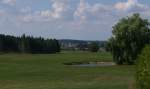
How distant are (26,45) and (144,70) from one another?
513ft

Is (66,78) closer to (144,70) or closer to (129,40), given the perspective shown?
(144,70)

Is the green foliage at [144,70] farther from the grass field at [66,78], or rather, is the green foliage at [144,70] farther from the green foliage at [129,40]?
the green foliage at [129,40]

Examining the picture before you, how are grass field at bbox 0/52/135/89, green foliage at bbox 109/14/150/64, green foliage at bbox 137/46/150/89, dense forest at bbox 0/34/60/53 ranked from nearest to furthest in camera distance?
green foliage at bbox 137/46/150/89 < grass field at bbox 0/52/135/89 < green foliage at bbox 109/14/150/64 < dense forest at bbox 0/34/60/53

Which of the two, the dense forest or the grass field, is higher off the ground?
the dense forest

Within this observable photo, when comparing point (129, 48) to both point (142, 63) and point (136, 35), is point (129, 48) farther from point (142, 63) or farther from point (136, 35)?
point (142, 63)

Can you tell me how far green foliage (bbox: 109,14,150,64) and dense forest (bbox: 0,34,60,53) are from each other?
96.1 m

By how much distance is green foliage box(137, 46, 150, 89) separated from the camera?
15374 millimetres

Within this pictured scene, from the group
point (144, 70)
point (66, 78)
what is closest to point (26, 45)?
point (66, 78)

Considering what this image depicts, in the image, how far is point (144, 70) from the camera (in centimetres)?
1554

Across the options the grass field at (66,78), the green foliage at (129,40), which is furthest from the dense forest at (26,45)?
the grass field at (66,78)

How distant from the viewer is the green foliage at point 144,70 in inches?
605

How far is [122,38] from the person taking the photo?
2948 inches

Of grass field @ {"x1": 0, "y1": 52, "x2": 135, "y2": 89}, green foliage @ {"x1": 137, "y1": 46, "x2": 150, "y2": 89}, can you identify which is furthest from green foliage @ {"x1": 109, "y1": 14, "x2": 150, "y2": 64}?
green foliage @ {"x1": 137, "y1": 46, "x2": 150, "y2": 89}

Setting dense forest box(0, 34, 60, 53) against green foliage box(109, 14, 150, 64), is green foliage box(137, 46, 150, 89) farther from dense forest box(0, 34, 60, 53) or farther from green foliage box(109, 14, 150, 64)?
dense forest box(0, 34, 60, 53)
